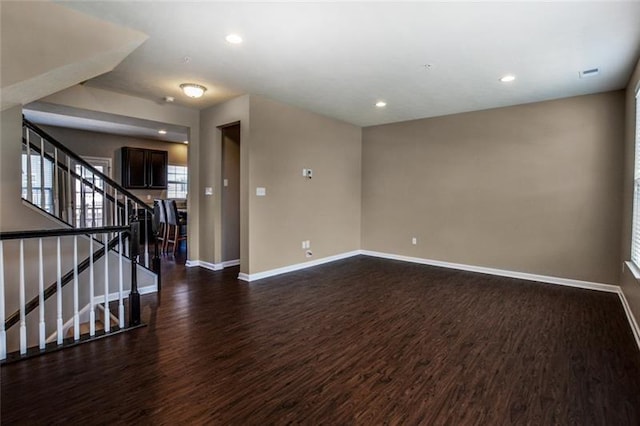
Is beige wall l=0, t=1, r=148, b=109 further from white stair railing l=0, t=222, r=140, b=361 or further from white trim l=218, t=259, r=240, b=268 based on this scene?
white trim l=218, t=259, r=240, b=268

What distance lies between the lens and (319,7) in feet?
7.88

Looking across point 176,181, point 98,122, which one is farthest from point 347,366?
point 176,181

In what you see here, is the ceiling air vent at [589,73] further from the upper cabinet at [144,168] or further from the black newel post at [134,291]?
the upper cabinet at [144,168]

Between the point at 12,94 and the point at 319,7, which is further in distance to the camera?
the point at 12,94

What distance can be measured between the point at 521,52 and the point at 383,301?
2.91 meters

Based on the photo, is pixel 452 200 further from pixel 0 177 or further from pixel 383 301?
pixel 0 177

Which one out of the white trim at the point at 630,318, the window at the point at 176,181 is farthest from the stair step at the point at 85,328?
the window at the point at 176,181

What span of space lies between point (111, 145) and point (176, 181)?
1718 millimetres

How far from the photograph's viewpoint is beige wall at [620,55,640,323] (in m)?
3.28

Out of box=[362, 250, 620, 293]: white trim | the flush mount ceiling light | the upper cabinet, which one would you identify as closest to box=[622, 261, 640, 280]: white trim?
box=[362, 250, 620, 293]: white trim

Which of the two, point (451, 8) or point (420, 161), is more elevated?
point (451, 8)

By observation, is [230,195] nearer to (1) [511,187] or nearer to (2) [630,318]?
(1) [511,187]

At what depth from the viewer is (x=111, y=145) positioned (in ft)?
25.6

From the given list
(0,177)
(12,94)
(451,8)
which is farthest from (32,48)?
(451,8)
